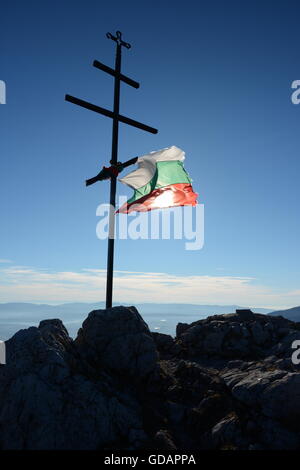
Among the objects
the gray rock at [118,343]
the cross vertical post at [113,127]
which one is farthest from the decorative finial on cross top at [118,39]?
the gray rock at [118,343]

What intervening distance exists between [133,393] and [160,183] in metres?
13.1

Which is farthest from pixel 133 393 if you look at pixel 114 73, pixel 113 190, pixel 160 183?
pixel 114 73

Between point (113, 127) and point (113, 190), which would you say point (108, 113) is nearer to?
point (113, 127)

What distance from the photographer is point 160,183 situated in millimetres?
21969

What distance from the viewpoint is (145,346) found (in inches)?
617

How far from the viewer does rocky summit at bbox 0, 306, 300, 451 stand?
36.5ft

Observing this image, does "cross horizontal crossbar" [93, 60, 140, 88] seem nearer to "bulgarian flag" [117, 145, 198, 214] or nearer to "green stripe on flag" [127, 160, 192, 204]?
"bulgarian flag" [117, 145, 198, 214]

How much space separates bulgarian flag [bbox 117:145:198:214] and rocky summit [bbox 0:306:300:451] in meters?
6.96

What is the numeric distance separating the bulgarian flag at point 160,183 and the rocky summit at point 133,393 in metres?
6.96

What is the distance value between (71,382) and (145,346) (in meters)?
4.32

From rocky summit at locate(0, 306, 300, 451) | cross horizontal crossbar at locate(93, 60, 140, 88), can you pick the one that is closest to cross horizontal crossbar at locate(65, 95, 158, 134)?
cross horizontal crossbar at locate(93, 60, 140, 88)

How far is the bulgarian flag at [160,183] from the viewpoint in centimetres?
2036

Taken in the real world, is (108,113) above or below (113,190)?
above
